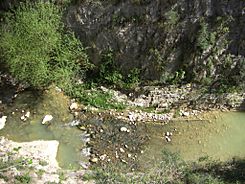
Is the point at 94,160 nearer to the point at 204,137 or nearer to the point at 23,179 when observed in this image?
the point at 23,179

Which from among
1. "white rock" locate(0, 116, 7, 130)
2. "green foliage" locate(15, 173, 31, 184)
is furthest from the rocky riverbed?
"green foliage" locate(15, 173, 31, 184)

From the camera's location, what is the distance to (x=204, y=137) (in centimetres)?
1641

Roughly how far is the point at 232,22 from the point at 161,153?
4917mm

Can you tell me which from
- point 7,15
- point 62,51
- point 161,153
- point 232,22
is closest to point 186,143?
point 161,153

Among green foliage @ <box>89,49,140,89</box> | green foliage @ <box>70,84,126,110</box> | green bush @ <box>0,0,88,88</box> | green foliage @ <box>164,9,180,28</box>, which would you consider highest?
green foliage @ <box>164,9,180,28</box>

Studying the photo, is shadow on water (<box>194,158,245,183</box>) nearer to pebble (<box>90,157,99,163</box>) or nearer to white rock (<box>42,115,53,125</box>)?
pebble (<box>90,157,99,163</box>)

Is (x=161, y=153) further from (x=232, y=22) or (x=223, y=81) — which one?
(x=232, y=22)

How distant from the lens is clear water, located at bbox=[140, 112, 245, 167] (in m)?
16.0

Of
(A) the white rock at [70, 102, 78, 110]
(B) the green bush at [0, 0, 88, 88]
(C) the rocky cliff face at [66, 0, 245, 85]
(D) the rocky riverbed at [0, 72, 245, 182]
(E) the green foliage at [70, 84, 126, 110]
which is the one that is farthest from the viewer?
(E) the green foliage at [70, 84, 126, 110]

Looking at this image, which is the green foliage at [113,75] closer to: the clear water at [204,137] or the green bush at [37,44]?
the green bush at [37,44]

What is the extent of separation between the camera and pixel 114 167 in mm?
15359

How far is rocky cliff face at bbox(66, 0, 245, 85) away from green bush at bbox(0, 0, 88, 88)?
65 cm

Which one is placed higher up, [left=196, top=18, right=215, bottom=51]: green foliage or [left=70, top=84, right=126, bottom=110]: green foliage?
[left=196, top=18, right=215, bottom=51]: green foliage

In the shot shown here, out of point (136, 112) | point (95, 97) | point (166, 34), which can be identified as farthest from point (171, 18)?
point (95, 97)
